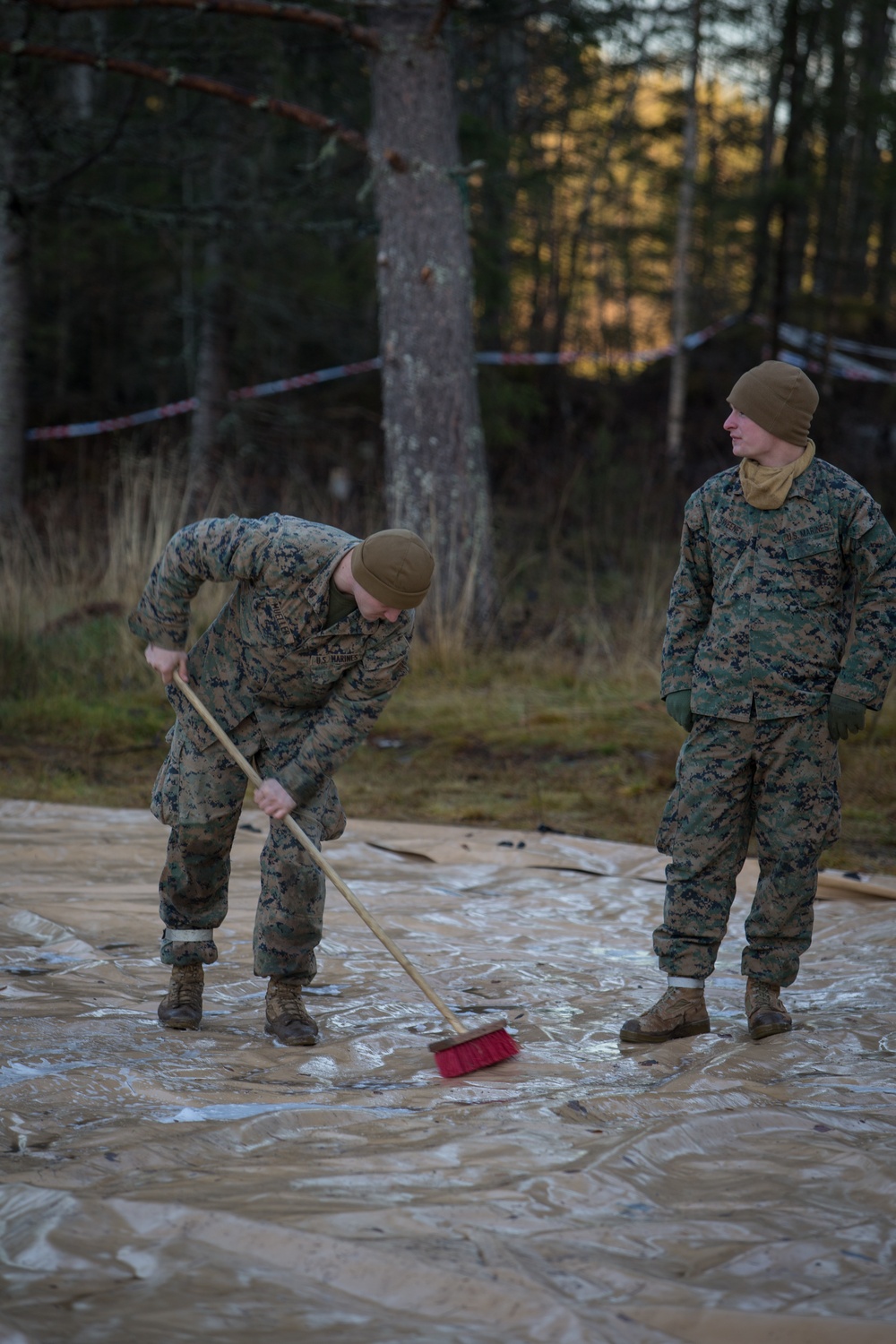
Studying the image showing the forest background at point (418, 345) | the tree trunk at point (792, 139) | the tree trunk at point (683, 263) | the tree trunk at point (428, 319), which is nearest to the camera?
the forest background at point (418, 345)

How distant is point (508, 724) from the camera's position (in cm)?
769

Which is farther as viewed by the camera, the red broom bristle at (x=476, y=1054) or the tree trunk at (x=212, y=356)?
the tree trunk at (x=212, y=356)

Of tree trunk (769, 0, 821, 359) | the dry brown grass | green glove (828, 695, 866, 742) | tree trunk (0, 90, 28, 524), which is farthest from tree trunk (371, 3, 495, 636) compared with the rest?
tree trunk (769, 0, 821, 359)

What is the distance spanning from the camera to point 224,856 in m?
3.58

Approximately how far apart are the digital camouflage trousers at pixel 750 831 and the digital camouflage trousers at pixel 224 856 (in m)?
0.92

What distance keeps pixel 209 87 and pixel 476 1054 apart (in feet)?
25.1

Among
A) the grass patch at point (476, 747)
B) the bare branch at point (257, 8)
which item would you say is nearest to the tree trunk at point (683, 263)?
the bare branch at point (257, 8)

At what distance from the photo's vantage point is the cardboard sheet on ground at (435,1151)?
191 cm

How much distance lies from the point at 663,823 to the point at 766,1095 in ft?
2.68

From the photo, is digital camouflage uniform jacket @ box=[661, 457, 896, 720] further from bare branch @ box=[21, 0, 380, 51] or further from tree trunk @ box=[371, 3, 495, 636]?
bare branch @ box=[21, 0, 380, 51]

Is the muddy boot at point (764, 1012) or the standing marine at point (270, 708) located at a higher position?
the standing marine at point (270, 708)

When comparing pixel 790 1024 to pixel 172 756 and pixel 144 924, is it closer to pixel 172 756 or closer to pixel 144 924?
pixel 172 756

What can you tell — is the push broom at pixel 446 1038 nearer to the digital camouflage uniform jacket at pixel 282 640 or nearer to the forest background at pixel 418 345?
the digital camouflage uniform jacket at pixel 282 640

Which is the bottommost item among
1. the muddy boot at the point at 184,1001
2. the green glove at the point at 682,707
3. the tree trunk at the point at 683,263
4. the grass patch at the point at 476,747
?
the grass patch at the point at 476,747
